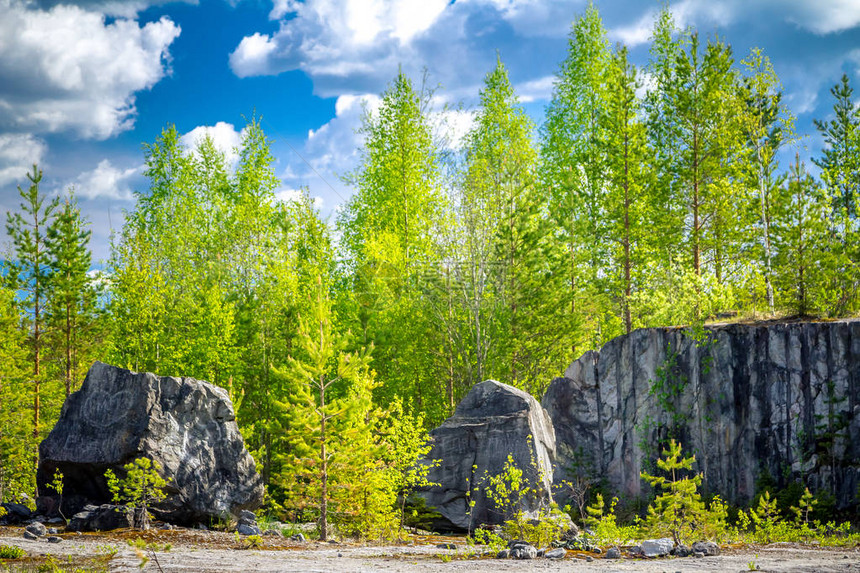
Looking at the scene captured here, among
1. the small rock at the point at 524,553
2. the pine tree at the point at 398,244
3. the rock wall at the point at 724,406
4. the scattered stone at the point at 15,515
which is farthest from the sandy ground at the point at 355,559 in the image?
the pine tree at the point at 398,244

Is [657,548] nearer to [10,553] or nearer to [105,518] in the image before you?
[10,553]

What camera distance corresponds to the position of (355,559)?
9844 mm

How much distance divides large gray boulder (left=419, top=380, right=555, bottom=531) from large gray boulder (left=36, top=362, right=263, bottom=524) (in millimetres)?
4014

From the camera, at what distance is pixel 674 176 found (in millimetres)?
21344

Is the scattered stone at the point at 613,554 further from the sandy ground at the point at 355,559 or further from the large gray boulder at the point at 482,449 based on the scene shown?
the large gray boulder at the point at 482,449

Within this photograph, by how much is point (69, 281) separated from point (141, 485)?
424 inches

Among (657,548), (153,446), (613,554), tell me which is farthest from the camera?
(153,446)

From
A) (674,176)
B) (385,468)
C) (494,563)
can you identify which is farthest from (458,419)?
(674,176)

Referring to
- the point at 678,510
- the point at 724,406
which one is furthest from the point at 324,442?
the point at 724,406

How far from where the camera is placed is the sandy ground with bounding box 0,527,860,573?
338 inches

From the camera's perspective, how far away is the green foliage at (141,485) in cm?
1355

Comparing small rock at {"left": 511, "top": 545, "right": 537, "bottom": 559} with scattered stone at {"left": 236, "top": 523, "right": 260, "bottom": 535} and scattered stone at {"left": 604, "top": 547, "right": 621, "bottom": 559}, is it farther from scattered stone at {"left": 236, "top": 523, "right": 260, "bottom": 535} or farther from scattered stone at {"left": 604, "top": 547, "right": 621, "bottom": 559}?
scattered stone at {"left": 236, "top": 523, "right": 260, "bottom": 535}

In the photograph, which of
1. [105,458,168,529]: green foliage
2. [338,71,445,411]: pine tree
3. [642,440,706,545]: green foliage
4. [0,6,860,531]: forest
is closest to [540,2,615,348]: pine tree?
[0,6,860,531]: forest

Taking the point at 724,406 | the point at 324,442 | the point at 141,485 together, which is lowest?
the point at 141,485
